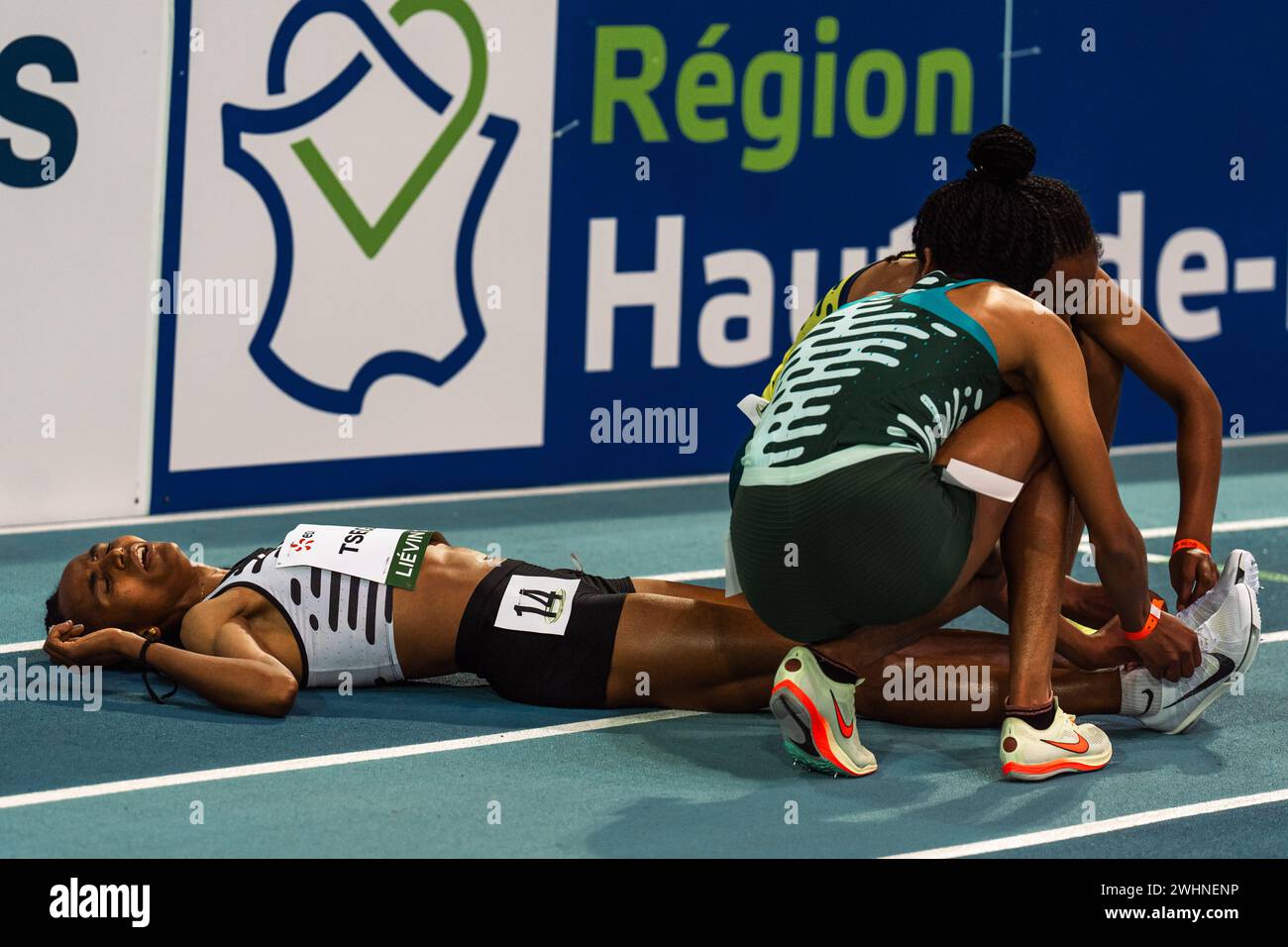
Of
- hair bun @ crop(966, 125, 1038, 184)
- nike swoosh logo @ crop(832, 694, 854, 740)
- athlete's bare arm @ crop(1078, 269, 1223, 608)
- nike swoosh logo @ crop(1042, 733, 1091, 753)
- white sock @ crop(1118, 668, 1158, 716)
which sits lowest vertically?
nike swoosh logo @ crop(1042, 733, 1091, 753)

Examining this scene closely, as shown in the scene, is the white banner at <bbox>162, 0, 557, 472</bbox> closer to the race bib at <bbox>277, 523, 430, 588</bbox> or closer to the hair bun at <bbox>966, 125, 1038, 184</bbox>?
the race bib at <bbox>277, 523, 430, 588</bbox>

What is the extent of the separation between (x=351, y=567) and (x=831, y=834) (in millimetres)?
1492

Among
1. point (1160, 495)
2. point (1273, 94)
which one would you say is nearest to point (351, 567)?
point (1160, 495)

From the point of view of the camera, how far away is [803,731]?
4.46m

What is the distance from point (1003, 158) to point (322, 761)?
2.05 metres

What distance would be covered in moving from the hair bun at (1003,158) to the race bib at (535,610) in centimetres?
142

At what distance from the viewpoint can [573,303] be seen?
7.81m

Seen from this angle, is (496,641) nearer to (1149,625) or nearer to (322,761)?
(322,761)

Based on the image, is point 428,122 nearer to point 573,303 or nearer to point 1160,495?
point 573,303

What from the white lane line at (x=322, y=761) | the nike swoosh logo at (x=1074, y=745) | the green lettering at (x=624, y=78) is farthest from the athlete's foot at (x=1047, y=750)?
the green lettering at (x=624, y=78)

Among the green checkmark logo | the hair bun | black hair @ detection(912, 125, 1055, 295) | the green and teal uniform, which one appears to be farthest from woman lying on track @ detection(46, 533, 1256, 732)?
the green checkmark logo

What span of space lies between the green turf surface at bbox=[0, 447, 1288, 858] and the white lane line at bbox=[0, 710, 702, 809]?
0.04m

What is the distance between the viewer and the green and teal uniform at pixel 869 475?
14.0 ft

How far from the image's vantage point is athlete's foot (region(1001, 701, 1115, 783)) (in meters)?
4.45
